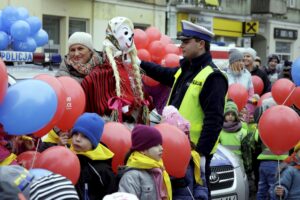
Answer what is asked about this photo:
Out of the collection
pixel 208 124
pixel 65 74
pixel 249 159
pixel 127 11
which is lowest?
pixel 249 159

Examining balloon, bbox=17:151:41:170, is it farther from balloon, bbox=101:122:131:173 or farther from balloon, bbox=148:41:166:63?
balloon, bbox=148:41:166:63

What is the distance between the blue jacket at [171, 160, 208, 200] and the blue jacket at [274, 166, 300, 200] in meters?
1.12

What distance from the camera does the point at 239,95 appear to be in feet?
26.9

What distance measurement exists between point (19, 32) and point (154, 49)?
2.79 meters

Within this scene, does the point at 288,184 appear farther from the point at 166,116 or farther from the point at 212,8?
the point at 212,8

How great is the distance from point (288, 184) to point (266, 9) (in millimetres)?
25763

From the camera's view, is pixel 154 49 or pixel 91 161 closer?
pixel 91 161

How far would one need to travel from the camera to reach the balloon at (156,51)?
6766 millimetres

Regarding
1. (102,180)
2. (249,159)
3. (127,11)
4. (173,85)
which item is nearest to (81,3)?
(127,11)

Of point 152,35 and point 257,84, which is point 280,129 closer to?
point 152,35

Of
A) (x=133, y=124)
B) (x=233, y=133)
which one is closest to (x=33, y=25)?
(x=233, y=133)

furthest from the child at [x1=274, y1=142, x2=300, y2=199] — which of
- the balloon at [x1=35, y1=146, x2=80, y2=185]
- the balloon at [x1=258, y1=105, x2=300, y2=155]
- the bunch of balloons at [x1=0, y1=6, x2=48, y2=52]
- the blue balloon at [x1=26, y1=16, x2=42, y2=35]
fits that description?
the blue balloon at [x1=26, y1=16, x2=42, y2=35]

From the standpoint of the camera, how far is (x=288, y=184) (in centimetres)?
537

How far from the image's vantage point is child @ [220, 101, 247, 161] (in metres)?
7.32
